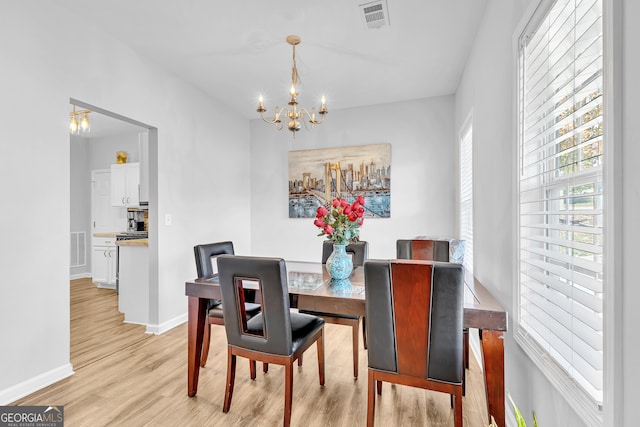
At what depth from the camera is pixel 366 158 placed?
14.0ft

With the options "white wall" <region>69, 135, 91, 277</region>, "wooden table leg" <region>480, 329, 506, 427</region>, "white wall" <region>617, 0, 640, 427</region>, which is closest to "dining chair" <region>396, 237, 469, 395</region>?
"wooden table leg" <region>480, 329, 506, 427</region>

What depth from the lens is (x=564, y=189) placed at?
3.92 ft

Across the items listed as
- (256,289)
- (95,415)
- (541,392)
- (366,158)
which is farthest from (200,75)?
(541,392)

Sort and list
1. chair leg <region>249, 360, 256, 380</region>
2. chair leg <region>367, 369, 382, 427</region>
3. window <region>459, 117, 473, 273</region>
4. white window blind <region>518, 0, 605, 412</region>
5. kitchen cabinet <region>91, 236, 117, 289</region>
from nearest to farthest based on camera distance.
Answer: white window blind <region>518, 0, 605, 412</region> < chair leg <region>367, 369, 382, 427</region> < chair leg <region>249, 360, 256, 380</region> < window <region>459, 117, 473, 273</region> < kitchen cabinet <region>91, 236, 117, 289</region>

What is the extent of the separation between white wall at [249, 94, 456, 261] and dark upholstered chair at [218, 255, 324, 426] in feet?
8.59

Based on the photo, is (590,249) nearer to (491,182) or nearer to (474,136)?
(491,182)

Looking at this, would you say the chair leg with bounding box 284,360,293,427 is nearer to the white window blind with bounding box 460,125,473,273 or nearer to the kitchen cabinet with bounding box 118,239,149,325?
the white window blind with bounding box 460,125,473,273

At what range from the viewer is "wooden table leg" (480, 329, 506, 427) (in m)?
1.45

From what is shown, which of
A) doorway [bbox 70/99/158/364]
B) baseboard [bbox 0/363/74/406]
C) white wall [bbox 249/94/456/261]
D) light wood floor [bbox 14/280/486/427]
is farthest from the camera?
doorway [bbox 70/99/158/364]

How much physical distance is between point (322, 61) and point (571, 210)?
8.55ft

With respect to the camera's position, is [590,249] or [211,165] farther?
[211,165]

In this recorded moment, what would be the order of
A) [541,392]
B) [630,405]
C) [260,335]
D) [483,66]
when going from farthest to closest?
[483,66]
[260,335]
[541,392]
[630,405]

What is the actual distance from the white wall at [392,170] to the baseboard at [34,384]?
108 inches

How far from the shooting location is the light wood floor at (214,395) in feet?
5.99
